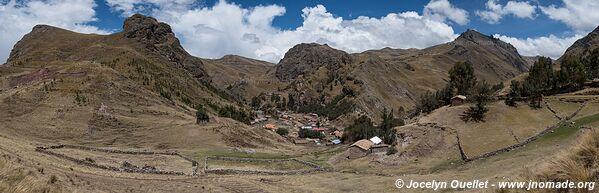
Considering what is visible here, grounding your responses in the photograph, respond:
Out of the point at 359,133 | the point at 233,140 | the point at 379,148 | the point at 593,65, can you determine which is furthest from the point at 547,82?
the point at 233,140

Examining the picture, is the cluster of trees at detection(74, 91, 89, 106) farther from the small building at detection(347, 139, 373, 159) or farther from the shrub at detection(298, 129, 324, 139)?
the shrub at detection(298, 129, 324, 139)

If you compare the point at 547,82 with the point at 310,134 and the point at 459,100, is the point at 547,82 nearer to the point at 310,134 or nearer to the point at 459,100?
the point at 459,100

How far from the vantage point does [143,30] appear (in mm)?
186500

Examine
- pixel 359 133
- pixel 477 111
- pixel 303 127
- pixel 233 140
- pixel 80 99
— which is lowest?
pixel 233 140

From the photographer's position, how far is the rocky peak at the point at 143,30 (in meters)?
183

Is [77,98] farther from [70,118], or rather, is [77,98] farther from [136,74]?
[136,74]

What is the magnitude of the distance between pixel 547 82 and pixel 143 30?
152m

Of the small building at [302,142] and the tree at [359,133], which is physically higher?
the tree at [359,133]

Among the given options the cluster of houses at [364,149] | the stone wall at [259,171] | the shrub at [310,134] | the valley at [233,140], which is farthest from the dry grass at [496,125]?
the shrub at [310,134]

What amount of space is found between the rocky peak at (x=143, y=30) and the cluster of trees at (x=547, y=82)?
466 ft

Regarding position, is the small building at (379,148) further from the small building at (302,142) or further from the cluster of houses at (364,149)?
the small building at (302,142)

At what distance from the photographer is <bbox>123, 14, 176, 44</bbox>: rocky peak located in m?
183

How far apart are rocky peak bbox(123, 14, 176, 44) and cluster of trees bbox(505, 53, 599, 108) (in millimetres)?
142135

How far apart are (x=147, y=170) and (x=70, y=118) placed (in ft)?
118
